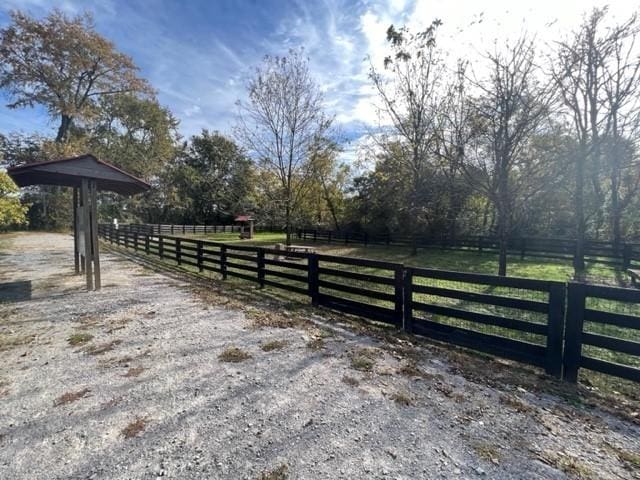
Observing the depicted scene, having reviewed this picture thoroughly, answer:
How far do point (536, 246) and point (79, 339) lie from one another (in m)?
15.7

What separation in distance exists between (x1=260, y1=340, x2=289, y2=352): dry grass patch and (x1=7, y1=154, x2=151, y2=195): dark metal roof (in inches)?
228

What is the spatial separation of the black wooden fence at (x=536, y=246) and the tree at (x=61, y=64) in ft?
65.4

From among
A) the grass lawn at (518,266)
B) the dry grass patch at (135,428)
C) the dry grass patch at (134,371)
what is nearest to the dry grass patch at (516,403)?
the dry grass patch at (135,428)

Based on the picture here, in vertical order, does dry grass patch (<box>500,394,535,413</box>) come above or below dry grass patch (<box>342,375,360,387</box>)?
above

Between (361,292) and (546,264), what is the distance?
11.1 metres

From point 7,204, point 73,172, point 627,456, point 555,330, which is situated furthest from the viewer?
point 7,204

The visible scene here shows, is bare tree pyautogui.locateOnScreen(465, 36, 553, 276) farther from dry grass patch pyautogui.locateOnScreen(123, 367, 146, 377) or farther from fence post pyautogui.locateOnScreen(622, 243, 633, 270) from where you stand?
dry grass patch pyautogui.locateOnScreen(123, 367, 146, 377)

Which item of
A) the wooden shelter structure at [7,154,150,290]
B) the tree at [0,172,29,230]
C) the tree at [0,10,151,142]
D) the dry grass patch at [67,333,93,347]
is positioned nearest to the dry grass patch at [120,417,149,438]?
the dry grass patch at [67,333,93,347]

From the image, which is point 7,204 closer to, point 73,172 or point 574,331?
point 73,172

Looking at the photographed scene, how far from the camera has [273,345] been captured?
3916 millimetres

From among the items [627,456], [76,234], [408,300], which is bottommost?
[627,456]

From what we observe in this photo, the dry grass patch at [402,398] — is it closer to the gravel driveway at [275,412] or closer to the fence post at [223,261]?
the gravel driveway at [275,412]

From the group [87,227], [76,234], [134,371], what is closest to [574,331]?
[134,371]

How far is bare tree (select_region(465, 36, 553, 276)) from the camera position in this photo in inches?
303
